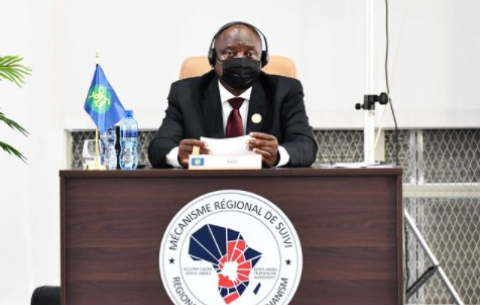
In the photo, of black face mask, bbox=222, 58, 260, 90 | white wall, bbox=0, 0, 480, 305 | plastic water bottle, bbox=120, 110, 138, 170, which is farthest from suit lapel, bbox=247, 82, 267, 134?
white wall, bbox=0, 0, 480, 305

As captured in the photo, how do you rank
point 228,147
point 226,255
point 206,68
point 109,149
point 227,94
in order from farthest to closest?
point 206,68
point 227,94
point 109,149
point 228,147
point 226,255

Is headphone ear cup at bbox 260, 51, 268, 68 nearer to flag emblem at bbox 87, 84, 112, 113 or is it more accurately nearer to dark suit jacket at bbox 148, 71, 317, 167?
dark suit jacket at bbox 148, 71, 317, 167

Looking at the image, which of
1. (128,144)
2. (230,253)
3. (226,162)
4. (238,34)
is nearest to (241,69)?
(238,34)

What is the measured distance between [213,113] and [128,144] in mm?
393

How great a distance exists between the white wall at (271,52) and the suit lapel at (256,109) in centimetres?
126

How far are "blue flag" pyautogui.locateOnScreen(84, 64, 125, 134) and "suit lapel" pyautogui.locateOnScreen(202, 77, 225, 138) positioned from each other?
0.33m

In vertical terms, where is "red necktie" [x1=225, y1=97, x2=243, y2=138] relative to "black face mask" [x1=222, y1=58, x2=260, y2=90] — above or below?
below

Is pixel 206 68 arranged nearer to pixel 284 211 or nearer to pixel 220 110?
pixel 220 110

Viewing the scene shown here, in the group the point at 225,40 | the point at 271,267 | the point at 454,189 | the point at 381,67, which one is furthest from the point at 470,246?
the point at 271,267

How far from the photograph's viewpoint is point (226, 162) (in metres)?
2.27

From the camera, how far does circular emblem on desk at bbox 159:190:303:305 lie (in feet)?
7.21

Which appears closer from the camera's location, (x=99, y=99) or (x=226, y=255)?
(x=226, y=255)

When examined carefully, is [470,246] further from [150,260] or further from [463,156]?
[150,260]

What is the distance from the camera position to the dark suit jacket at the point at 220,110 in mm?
2924
